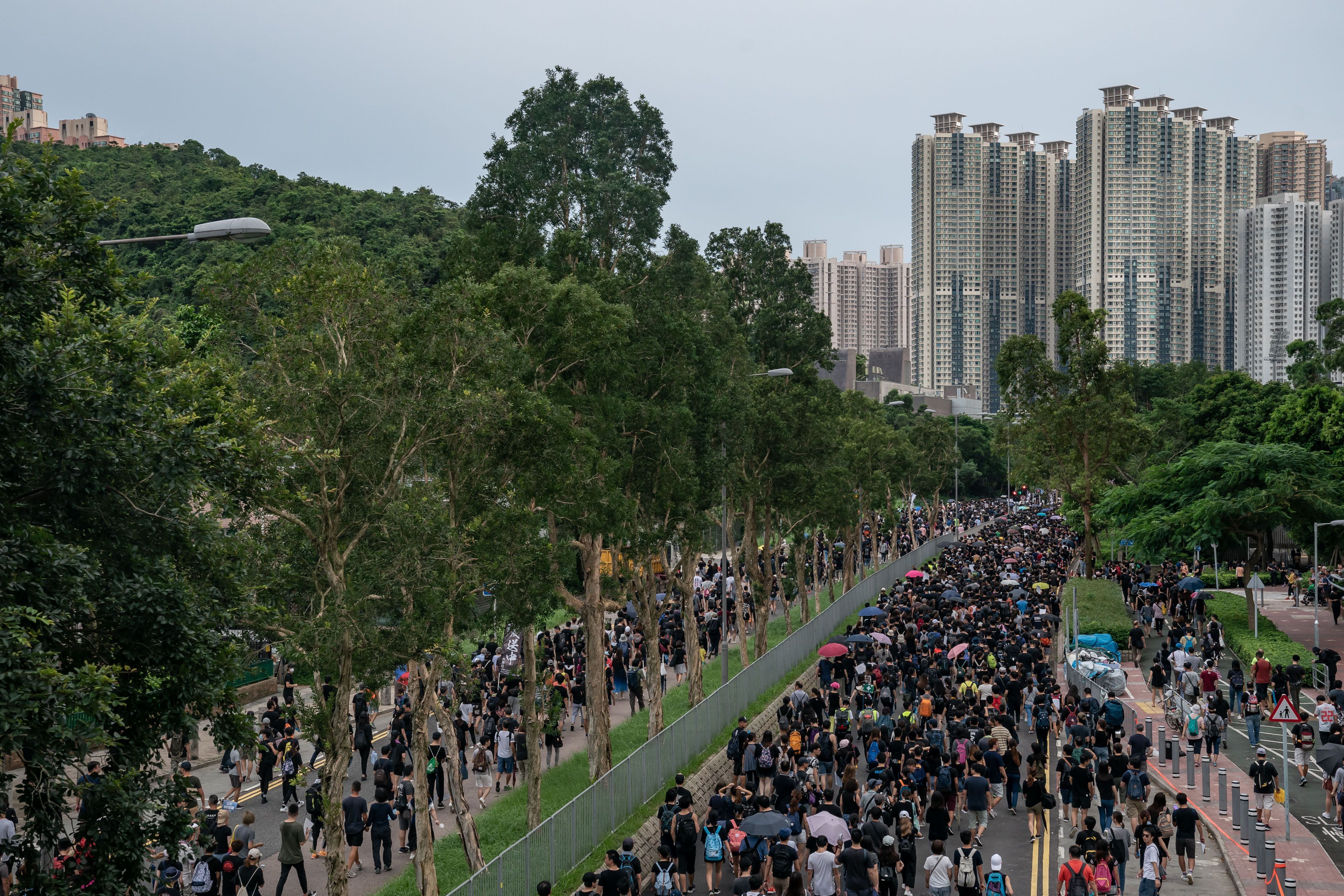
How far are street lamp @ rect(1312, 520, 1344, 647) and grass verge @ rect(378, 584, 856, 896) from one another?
613 inches

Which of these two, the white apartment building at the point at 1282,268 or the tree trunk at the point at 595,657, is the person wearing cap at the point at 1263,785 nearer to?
the tree trunk at the point at 595,657

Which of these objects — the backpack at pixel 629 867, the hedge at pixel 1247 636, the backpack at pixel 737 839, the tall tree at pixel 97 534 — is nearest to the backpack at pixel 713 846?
the backpack at pixel 737 839

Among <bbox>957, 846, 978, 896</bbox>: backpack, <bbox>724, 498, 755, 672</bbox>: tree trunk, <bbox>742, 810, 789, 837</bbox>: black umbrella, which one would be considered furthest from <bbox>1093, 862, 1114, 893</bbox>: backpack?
<bbox>724, 498, 755, 672</bbox>: tree trunk

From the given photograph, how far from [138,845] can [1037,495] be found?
4255 inches

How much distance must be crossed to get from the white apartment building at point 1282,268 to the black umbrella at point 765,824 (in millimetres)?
139232

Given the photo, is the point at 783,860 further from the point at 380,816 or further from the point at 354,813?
the point at 354,813

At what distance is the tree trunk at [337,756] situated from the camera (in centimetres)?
1296

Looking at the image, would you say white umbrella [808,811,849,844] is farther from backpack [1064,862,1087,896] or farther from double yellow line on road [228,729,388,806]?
double yellow line on road [228,729,388,806]

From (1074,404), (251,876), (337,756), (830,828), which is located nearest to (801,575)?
(1074,404)

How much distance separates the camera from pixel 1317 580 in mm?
36719

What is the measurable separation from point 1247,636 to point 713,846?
23.6m

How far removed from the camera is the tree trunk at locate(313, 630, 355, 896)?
510 inches

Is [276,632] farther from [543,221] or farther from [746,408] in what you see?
[746,408]

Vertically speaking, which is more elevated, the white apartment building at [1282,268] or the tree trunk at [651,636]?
the white apartment building at [1282,268]
